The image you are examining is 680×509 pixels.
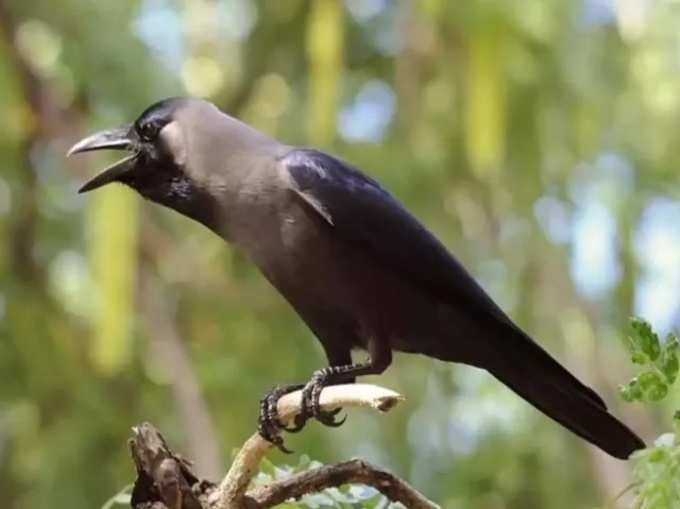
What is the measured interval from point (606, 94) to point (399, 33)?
→ 0.42 m

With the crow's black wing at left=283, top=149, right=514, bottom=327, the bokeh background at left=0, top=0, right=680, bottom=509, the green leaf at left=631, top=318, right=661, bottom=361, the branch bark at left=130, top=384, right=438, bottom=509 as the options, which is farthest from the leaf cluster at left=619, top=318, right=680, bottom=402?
the bokeh background at left=0, top=0, right=680, bottom=509

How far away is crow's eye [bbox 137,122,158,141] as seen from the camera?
107cm

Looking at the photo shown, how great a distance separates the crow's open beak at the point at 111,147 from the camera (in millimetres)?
1040

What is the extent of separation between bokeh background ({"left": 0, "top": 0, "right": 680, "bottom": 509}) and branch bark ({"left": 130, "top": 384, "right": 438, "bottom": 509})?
39.4 inches

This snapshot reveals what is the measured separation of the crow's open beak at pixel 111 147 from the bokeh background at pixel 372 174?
0.78 metres

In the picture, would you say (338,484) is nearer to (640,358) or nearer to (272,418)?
(272,418)

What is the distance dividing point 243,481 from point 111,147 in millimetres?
329

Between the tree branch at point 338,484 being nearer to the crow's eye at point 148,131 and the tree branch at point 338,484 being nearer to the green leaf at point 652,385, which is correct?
the green leaf at point 652,385

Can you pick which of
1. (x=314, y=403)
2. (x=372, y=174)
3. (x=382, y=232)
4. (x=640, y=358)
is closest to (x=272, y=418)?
(x=314, y=403)

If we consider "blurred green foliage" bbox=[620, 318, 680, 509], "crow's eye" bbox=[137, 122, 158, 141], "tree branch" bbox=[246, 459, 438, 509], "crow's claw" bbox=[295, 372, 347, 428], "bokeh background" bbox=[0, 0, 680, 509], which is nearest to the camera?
"blurred green foliage" bbox=[620, 318, 680, 509]

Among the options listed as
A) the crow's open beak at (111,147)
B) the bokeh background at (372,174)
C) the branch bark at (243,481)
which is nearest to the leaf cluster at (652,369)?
the branch bark at (243,481)

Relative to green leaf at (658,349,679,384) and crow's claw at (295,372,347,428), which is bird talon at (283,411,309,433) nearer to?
crow's claw at (295,372,347,428)

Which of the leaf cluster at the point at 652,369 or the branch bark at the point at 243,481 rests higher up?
the leaf cluster at the point at 652,369

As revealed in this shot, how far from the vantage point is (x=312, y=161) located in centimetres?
107
